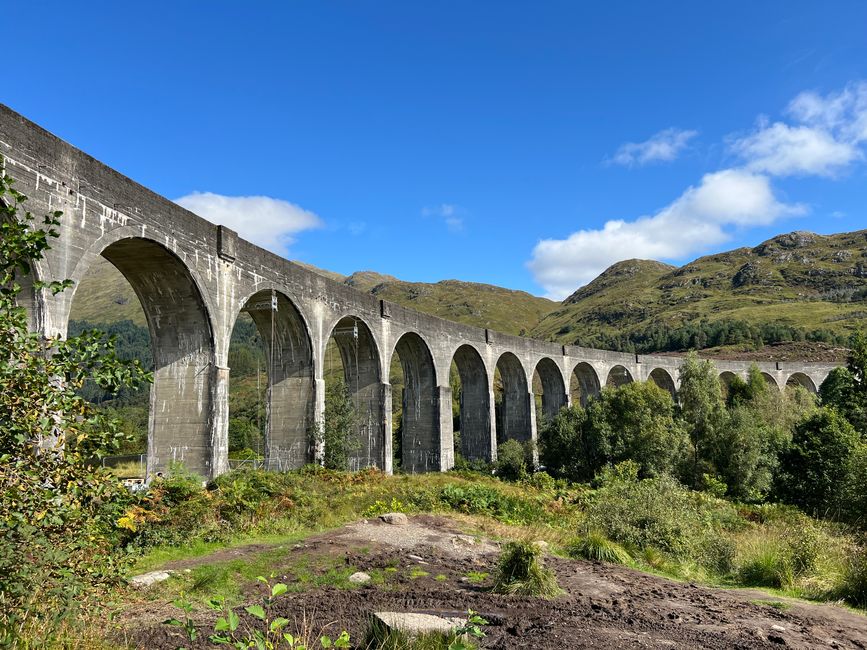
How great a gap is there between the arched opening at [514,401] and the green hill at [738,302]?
63533 millimetres

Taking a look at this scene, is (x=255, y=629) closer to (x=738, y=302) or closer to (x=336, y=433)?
(x=336, y=433)

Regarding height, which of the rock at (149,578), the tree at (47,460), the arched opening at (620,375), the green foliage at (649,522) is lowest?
the green foliage at (649,522)

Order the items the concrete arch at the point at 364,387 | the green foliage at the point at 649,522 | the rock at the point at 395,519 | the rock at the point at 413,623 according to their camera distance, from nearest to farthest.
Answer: the rock at the point at 413,623
the rock at the point at 395,519
the green foliage at the point at 649,522
the concrete arch at the point at 364,387

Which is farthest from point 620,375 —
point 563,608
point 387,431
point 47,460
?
point 47,460

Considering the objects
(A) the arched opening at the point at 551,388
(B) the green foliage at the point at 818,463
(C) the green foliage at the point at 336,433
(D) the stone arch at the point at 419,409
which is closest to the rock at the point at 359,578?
(C) the green foliage at the point at 336,433

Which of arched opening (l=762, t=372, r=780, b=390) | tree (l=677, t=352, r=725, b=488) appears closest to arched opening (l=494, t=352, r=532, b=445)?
tree (l=677, t=352, r=725, b=488)

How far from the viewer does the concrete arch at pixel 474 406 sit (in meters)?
33.4

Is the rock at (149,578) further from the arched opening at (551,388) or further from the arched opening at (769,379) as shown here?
the arched opening at (769,379)

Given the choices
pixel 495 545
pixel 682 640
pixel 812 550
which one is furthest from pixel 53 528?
pixel 812 550

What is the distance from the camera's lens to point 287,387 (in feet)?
68.5

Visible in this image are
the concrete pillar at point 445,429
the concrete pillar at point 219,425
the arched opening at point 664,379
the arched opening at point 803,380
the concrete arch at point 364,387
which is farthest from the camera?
the arched opening at point 803,380

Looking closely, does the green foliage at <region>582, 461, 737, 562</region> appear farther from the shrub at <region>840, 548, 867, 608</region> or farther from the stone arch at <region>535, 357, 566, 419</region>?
the stone arch at <region>535, 357, 566, 419</region>

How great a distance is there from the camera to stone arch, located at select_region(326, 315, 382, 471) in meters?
24.3

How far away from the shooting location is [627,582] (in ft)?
28.6
